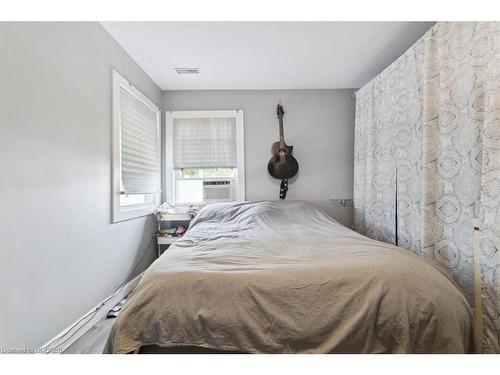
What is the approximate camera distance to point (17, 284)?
47.3 inches

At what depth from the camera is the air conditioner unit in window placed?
3.21 metres

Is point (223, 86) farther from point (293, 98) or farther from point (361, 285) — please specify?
point (361, 285)

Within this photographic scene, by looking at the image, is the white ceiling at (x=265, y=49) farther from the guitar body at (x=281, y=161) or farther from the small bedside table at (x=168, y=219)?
the small bedside table at (x=168, y=219)

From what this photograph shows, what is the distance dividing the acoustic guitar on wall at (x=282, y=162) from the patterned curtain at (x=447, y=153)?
3.32 ft

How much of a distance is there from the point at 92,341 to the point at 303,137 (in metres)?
2.88

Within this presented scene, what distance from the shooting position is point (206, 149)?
324 cm

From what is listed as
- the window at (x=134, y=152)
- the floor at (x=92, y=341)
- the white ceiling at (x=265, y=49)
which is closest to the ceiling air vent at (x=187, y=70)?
the white ceiling at (x=265, y=49)

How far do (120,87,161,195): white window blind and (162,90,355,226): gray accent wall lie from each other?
2.22 ft

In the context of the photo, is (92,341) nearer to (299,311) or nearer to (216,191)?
(299,311)

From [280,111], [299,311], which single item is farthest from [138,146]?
[299,311]

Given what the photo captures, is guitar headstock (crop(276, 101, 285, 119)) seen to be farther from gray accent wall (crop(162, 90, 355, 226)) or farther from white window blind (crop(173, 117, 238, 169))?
white window blind (crop(173, 117, 238, 169))
